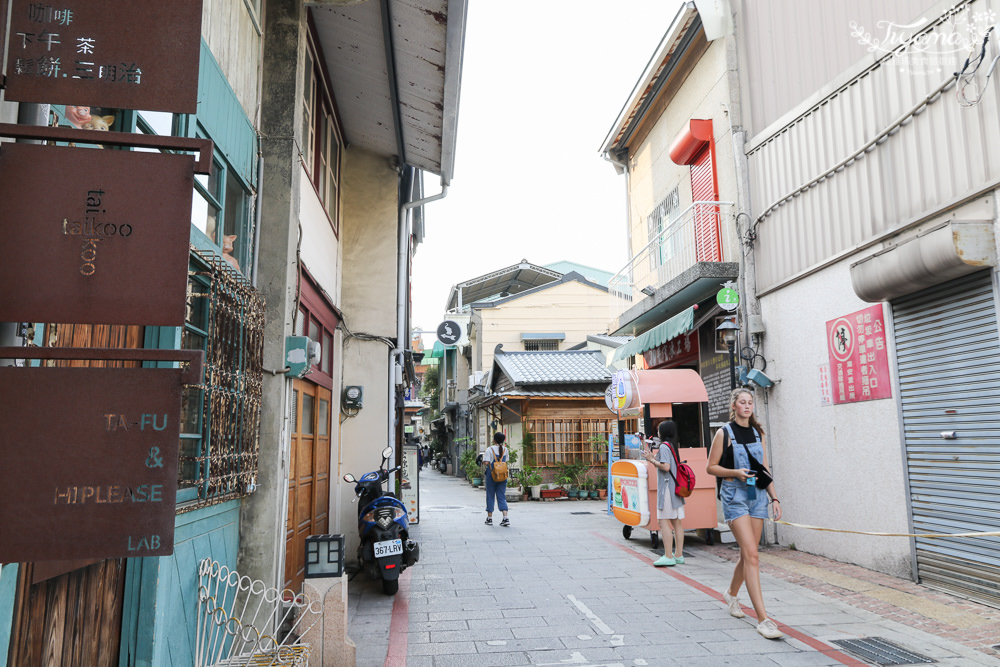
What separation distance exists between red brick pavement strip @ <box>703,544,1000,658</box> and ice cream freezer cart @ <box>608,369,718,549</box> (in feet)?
2.37

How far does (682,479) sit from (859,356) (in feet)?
8.66

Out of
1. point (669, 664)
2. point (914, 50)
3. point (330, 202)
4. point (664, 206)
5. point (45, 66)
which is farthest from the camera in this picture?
point (664, 206)

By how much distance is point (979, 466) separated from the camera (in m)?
6.54

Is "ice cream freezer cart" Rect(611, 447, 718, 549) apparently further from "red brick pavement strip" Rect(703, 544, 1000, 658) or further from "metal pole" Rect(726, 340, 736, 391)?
"metal pole" Rect(726, 340, 736, 391)

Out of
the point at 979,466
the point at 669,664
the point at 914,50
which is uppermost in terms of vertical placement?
the point at 914,50

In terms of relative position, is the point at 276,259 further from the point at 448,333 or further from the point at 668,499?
the point at 448,333

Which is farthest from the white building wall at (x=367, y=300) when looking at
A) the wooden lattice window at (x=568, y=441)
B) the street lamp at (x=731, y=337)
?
the wooden lattice window at (x=568, y=441)

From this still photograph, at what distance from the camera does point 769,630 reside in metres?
5.44

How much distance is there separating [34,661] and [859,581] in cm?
764

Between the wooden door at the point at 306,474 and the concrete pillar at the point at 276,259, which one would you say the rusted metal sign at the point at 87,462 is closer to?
the concrete pillar at the point at 276,259

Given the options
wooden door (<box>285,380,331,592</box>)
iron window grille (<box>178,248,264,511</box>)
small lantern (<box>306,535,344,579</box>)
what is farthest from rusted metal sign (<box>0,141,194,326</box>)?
wooden door (<box>285,380,331,592</box>)

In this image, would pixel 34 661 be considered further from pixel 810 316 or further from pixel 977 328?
pixel 810 316

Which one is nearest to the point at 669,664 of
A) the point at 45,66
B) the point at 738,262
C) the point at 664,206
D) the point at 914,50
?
the point at 45,66

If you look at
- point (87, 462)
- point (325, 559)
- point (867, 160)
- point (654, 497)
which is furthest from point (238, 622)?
point (867, 160)
